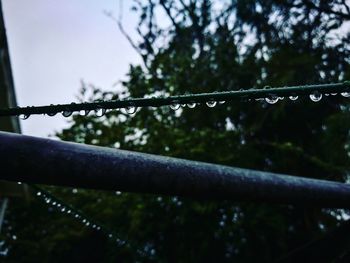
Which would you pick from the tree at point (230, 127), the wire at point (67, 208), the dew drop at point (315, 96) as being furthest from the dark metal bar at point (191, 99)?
the tree at point (230, 127)

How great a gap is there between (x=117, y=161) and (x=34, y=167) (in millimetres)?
240

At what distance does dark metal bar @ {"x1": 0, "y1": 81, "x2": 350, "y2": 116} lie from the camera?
36.4 inches

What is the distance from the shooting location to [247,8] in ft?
20.1

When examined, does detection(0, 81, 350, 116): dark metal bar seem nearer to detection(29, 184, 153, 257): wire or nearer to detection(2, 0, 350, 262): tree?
detection(29, 184, 153, 257): wire

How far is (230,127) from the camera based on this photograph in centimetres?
820

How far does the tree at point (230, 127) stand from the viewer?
5.89 meters

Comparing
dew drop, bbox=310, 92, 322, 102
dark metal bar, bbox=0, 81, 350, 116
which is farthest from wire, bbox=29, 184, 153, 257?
dew drop, bbox=310, 92, 322, 102

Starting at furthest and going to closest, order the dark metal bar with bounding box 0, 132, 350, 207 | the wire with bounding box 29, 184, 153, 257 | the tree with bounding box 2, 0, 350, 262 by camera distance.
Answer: the tree with bounding box 2, 0, 350, 262 < the wire with bounding box 29, 184, 153, 257 < the dark metal bar with bounding box 0, 132, 350, 207

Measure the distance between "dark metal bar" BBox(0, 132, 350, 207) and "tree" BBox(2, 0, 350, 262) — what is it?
170 inches

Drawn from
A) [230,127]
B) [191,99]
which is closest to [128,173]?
[191,99]

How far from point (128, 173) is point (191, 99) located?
297 millimetres

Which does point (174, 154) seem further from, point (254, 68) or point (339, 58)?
point (339, 58)

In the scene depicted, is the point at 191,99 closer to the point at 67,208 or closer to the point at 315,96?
the point at 315,96

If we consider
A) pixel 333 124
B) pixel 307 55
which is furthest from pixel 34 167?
pixel 307 55
